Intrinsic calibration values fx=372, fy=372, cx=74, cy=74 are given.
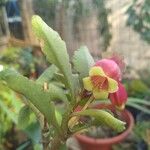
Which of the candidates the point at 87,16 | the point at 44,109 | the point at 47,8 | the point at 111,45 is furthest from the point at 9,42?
the point at 44,109

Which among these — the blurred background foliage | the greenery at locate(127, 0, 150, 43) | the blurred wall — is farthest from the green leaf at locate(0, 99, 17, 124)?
the blurred wall

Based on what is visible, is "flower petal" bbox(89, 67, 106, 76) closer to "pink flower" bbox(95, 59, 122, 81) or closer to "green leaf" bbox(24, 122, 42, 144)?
"pink flower" bbox(95, 59, 122, 81)

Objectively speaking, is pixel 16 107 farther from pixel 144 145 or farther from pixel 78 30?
pixel 78 30

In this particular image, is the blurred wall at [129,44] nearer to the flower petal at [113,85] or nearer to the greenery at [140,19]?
the greenery at [140,19]

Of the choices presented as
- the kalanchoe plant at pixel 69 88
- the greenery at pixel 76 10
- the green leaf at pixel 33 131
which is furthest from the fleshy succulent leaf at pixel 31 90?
the greenery at pixel 76 10

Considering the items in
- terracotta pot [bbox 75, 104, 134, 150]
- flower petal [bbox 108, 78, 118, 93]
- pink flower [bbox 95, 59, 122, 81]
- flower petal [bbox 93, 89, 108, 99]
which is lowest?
terracotta pot [bbox 75, 104, 134, 150]

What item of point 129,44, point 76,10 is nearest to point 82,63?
point 76,10

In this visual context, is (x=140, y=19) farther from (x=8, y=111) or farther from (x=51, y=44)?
(x=51, y=44)
